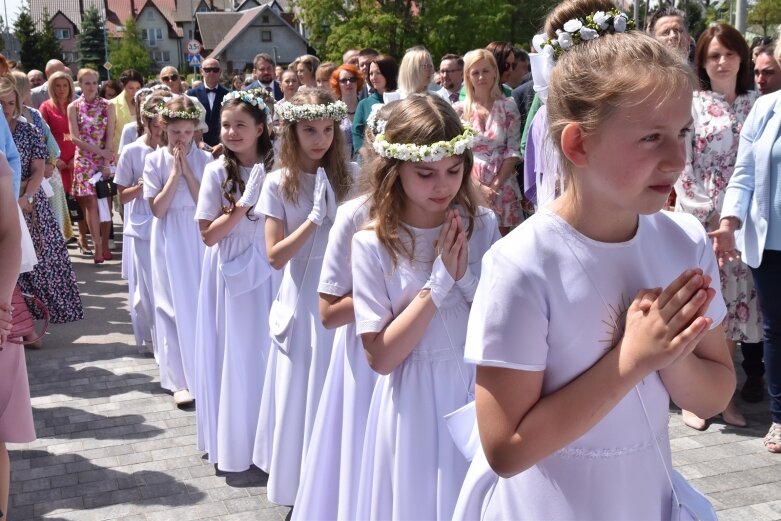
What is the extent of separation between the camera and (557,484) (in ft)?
6.50

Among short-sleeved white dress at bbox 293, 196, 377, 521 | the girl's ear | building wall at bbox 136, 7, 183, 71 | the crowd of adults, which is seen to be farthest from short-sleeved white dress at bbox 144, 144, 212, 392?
building wall at bbox 136, 7, 183, 71

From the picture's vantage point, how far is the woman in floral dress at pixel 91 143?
11.7 metres

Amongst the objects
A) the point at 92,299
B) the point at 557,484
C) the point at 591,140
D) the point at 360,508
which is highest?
the point at 591,140

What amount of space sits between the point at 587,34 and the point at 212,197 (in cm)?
333

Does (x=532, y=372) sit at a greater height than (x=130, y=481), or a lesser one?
greater

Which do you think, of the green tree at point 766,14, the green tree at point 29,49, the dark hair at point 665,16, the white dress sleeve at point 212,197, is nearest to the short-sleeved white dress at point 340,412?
the white dress sleeve at point 212,197

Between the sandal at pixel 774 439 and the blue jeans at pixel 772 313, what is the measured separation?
1.5 inches

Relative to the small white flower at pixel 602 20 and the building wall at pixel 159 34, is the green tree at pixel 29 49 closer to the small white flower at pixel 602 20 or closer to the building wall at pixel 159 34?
the building wall at pixel 159 34

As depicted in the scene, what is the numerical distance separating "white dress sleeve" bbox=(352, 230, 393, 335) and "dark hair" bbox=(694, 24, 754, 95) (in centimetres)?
317

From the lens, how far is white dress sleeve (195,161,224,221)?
504 centimetres

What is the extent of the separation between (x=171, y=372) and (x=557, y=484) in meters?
Answer: 4.86

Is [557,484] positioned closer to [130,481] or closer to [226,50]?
[130,481]

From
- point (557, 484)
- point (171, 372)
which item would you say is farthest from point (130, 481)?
point (557, 484)

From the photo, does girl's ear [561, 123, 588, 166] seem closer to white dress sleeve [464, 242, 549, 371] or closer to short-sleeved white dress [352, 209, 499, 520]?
white dress sleeve [464, 242, 549, 371]
